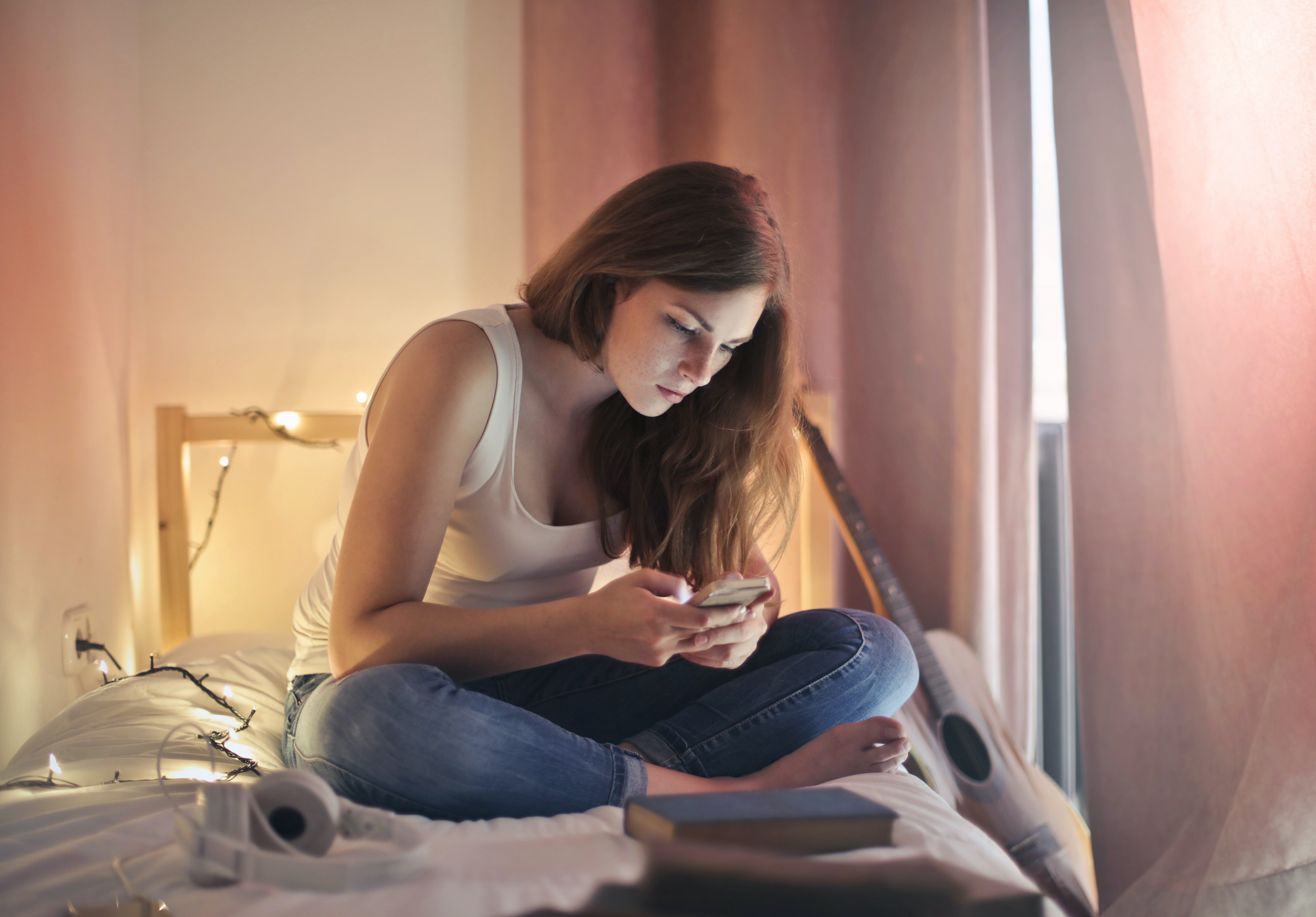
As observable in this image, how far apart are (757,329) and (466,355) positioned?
1.27ft

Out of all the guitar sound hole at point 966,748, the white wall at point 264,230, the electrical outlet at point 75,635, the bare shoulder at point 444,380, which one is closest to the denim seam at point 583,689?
the bare shoulder at point 444,380

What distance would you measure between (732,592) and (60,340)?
112 cm

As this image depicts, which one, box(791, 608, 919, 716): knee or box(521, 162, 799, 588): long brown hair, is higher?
box(521, 162, 799, 588): long brown hair

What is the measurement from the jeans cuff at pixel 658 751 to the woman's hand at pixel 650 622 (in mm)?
111

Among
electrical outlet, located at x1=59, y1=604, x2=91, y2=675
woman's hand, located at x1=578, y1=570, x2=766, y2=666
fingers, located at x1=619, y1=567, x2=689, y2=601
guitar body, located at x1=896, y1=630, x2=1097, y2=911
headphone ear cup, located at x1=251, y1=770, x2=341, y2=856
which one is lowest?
guitar body, located at x1=896, y1=630, x2=1097, y2=911

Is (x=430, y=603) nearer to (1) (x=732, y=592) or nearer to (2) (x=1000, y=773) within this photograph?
(1) (x=732, y=592)

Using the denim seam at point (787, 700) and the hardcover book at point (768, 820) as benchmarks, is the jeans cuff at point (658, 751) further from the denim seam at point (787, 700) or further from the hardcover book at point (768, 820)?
the hardcover book at point (768, 820)

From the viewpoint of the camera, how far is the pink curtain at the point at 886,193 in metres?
1.52

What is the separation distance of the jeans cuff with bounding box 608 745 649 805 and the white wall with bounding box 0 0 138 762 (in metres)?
0.84

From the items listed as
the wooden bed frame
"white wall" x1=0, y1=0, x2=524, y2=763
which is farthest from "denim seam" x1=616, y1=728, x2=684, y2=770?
"white wall" x1=0, y1=0, x2=524, y2=763

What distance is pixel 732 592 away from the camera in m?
0.72

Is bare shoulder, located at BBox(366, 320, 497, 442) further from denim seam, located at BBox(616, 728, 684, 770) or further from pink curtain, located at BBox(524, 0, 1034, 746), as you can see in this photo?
pink curtain, located at BBox(524, 0, 1034, 746)

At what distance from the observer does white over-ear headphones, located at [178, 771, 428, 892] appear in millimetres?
501

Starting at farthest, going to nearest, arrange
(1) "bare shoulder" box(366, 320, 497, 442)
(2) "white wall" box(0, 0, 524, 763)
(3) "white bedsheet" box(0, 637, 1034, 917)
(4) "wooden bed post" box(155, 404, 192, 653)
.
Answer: (4) "wooden bed post" box(155, 404, 192, 653) < (2) "white wall" box(0, 0, 524, 763) < (1) "bare shoulder" box(366, 320, 497, 442) < (3) "white bedsheet" box(0, 637, 1034, 917)
